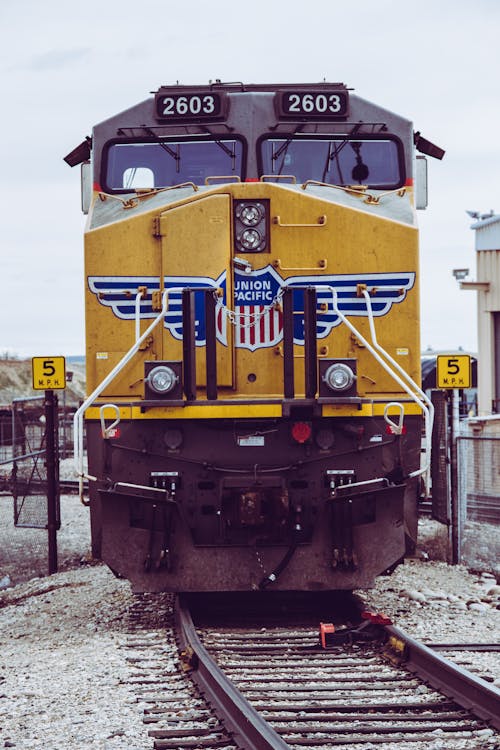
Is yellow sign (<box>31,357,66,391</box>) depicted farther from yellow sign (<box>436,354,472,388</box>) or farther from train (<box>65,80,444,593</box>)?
yellow sign (<box>436,354,472,388</box>)

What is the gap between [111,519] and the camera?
8352mm

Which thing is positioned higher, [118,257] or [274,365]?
[118,257]

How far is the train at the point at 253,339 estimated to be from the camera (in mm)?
8258

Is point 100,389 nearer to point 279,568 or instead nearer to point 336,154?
point 279,568

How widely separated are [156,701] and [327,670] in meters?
1.31

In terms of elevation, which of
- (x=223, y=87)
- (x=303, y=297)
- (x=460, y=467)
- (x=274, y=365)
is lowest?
(x=460, y=467)

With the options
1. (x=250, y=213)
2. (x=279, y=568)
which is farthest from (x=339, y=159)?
(x=279, y=568)

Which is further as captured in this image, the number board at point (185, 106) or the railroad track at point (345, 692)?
the number board at point (185, 106)

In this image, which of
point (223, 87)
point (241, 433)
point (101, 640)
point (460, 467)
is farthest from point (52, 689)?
point (460, 467)

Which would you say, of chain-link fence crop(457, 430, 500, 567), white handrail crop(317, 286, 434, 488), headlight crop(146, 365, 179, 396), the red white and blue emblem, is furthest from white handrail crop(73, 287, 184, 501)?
chain-link fence crop(457, 430, 500, 567)

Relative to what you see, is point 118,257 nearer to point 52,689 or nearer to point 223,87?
point 223,87

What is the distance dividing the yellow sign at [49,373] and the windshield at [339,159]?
16.3ft

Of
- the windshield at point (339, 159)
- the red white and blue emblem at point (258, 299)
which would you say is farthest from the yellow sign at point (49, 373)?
the windshield at point (339, 159)

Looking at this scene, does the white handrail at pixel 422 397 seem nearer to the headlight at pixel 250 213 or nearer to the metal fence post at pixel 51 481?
the headlight at pixel 250 213
